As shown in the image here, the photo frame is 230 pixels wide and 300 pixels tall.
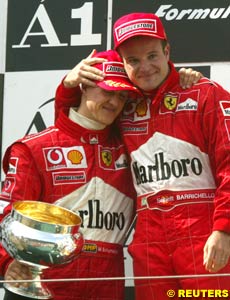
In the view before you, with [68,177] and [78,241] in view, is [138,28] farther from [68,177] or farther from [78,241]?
[78,241]

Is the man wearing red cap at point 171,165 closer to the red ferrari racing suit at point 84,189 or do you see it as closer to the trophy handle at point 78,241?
the red ferrari racing suit at point 84,189

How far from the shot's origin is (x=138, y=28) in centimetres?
269

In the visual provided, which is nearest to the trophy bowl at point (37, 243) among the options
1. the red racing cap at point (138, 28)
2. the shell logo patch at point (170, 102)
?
the shell logo patch at point (170, 102)

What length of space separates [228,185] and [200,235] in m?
0.15

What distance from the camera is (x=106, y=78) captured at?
2.74 meters

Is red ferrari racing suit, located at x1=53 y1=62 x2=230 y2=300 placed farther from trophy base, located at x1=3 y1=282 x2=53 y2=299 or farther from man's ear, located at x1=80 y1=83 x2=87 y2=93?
trophy base, located at x1=3 y1=282 x2=53 y2=299

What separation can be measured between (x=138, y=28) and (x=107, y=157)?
0.36m

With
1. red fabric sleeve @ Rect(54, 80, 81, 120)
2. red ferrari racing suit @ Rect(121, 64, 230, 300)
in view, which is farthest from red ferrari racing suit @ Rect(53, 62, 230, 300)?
red fabric sleeve @ Rect(54, 80, 81, 120)

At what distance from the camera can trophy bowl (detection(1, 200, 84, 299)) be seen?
93.8 inches

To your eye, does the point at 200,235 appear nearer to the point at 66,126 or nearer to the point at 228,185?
the point at 228,185

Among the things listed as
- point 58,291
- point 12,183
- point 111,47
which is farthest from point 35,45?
point 58,291

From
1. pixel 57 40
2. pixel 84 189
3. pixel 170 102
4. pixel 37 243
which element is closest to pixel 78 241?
pixel 37 243

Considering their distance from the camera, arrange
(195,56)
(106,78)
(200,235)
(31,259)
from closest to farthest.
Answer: (31,259), (200,235), (106,78), (195,56)

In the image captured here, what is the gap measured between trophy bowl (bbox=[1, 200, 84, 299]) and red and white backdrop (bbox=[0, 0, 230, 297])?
0.85 metres
